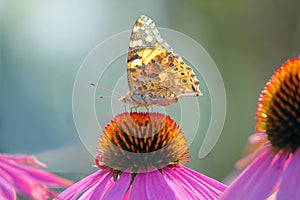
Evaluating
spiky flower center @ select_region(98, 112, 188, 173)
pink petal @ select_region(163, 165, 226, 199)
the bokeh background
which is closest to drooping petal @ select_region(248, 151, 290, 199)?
pink petal @ select_region(163, 165, 226, 199)

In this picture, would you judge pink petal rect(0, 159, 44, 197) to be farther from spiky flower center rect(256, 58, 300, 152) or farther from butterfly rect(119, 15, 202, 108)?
spiky flower center rect(256, 58, 300, 152)

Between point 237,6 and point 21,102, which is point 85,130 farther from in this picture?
point 237,6

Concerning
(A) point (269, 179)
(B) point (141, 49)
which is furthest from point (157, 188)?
(B) point (141, 49)

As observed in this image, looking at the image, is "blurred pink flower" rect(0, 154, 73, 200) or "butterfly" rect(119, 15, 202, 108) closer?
"blurred pink flower" rect(0, 154, 73, 200)

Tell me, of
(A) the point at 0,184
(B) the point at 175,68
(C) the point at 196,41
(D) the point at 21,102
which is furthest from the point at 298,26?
(A) the point at 0,184

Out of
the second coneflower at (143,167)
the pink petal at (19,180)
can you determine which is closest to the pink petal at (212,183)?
the second coneflower at (143,167)

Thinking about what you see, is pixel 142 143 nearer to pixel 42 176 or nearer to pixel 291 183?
pixel 42 176
